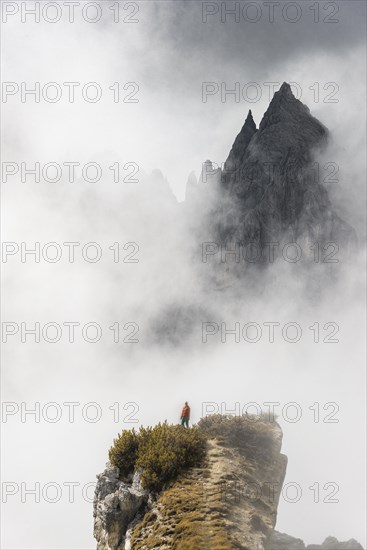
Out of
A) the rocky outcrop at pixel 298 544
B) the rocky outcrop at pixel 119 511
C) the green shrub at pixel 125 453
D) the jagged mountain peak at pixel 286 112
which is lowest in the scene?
the rocky outcrop at pixel 298 544

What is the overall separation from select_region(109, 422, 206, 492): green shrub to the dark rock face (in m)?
127

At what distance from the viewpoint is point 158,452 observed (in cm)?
1688

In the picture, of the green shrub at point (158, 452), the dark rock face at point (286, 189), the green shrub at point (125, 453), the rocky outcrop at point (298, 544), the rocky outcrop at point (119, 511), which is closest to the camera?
the rocky outcrop at point (119, 511)

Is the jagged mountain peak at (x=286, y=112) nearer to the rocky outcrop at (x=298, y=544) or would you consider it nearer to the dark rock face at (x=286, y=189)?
the dark rock face at (x=286, y=189)

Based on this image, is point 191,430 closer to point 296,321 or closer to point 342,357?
point 296,321

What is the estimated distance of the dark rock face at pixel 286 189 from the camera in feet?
458

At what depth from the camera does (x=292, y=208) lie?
140500mm

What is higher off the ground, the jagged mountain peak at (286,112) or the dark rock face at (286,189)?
the jagged mountain peak at (286,112)

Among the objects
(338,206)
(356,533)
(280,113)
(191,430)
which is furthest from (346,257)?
(191,430)

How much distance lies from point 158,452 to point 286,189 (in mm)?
131715

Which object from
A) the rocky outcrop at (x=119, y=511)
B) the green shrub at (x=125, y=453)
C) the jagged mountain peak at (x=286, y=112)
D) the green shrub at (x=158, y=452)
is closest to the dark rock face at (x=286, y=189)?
the jagged mountain peak at (x=286, y=112)

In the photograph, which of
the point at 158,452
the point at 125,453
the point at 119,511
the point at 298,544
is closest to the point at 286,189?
the point at 298,544

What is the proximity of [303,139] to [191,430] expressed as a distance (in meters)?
139

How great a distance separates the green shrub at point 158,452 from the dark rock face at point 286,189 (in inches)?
4988
